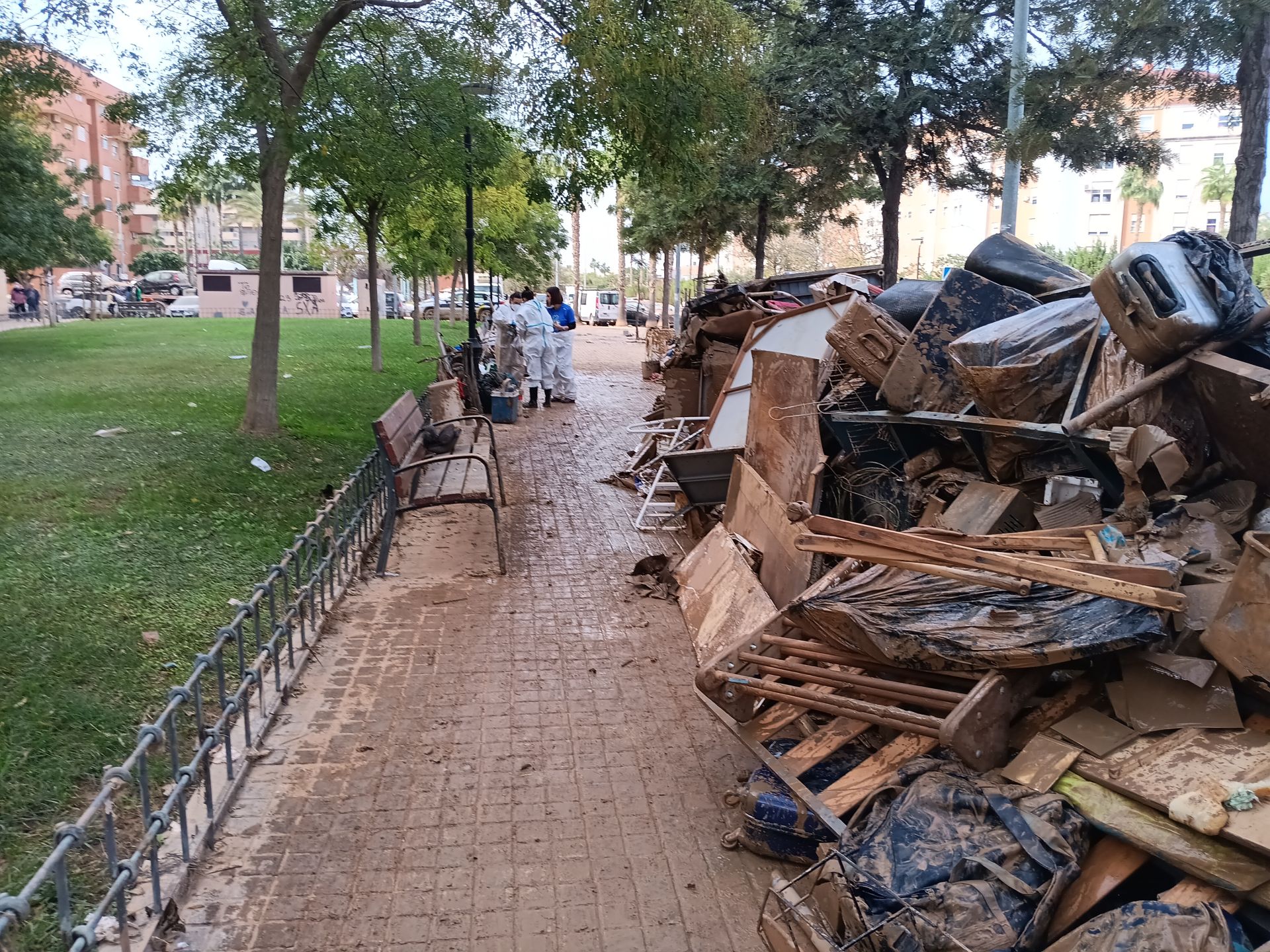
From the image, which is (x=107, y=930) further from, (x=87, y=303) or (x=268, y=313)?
(x=87, y=303)

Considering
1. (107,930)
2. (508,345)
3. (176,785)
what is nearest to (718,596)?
(176,785)

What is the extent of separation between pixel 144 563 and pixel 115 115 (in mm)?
7040

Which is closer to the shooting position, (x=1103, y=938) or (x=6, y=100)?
(x=1103, y=938)

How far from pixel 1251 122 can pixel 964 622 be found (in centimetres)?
745

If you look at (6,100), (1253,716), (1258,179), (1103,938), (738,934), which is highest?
(6,100)

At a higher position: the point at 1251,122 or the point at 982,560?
the point at 1251,122

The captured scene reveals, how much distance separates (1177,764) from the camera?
2.88 meters

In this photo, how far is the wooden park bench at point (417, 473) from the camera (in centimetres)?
689

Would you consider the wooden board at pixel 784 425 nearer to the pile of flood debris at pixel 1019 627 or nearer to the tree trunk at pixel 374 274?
the pile of flood debris at pixel 1019 627

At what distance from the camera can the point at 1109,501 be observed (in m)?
4.36

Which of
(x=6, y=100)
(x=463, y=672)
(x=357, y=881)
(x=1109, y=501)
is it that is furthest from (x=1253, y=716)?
(x=6, y=100)

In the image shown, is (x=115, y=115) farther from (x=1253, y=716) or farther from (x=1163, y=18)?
(x=1253, y=716)

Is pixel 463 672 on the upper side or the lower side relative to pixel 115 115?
lower

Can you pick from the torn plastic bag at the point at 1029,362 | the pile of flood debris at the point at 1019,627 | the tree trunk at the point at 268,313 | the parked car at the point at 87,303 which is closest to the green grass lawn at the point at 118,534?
the tree trunk at the point at 268,313
